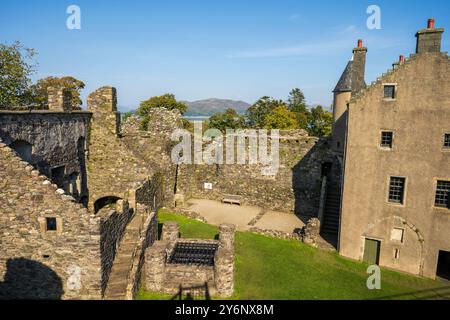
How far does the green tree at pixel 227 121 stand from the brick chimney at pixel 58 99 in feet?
170

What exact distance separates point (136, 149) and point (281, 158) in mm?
11745

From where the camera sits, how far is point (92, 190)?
20.4m

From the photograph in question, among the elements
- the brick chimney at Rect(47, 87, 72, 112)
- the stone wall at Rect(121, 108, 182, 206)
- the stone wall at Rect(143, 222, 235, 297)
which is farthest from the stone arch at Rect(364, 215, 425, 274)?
the brick chimney at Rect(47, 87, 72, 112)

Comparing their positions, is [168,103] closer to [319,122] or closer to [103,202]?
[319,122]

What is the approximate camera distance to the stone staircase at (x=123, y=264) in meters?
11.7

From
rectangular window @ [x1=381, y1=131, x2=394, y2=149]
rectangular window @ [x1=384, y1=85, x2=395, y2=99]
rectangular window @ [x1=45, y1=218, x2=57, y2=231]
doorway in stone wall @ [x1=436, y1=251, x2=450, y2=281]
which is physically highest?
rectangular window @ [x1=384, y1=85, x2=395, y2=99]

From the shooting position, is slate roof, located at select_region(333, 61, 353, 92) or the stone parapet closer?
the stone parapet

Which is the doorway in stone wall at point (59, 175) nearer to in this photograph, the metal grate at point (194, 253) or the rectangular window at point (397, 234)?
the metal grate at point (194, 253)

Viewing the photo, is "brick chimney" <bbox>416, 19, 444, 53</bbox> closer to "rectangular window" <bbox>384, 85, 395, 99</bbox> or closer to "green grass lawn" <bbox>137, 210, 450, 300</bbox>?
"rectangular window" <bbox>384, 85, 395, 99</bbox>

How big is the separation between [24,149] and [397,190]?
18766 millimetres

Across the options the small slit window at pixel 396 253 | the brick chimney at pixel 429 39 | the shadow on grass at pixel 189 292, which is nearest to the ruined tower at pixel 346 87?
the brick chimney at pixel 429 39

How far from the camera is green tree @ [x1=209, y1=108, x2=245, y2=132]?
6962 centimetres

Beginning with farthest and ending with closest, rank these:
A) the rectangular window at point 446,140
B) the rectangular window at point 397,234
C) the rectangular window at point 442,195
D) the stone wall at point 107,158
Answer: the stone wall at point 107,158 < the rectangular window at point 397,234 < the rectangular window at point 442,195 < the rectangular window at point 446,140

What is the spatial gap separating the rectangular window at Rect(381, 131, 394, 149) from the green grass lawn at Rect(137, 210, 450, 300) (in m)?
6.57
